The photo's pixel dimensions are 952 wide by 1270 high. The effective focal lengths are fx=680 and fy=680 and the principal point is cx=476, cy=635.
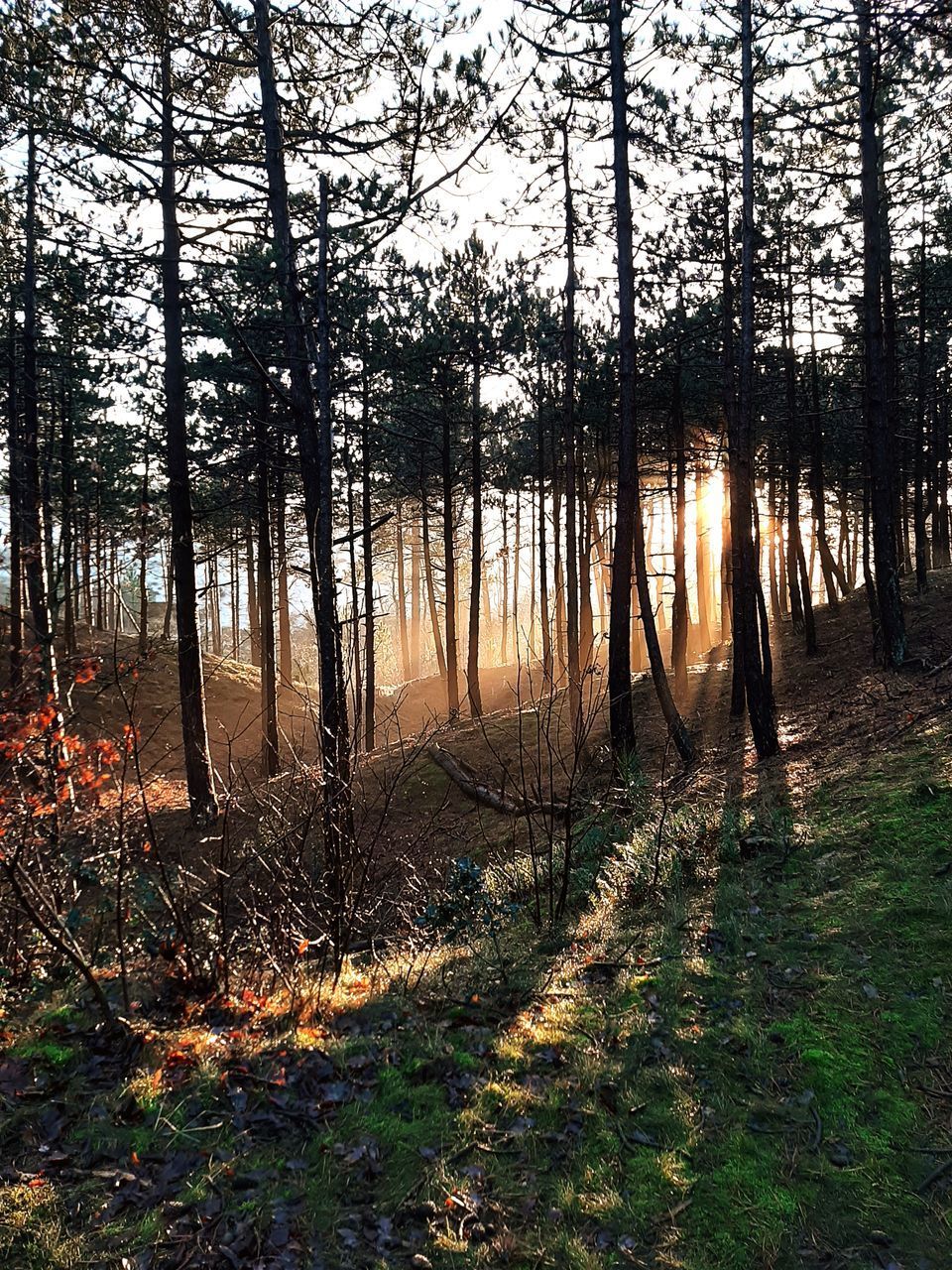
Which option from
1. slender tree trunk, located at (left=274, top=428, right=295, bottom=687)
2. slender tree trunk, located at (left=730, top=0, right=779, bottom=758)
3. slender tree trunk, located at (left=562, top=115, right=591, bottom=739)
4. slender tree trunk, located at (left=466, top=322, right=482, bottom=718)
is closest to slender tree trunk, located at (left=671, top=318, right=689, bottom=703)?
slender tree trunk, located at (left=562, top=115, right=591, bottom=739)

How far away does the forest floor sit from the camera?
283 centimetres

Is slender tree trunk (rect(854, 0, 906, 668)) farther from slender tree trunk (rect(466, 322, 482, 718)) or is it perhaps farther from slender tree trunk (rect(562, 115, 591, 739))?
slender tree trunk (rect(466, 322, 482, 718))

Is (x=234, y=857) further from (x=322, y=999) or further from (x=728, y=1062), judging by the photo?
(x=728, y=1062)

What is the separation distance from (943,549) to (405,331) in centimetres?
2153

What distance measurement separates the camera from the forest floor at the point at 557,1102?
2.83 meters

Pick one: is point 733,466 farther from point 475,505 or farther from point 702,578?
point 702,578

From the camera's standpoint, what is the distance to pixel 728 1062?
383 cm

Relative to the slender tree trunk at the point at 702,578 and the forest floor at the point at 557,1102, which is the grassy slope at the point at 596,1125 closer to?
the forest floor at the point at 557,1102

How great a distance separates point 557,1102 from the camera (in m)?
3.61

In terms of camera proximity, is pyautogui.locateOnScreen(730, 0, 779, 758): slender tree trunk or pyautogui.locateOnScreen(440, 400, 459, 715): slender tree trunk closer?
pyautogui.locateOnScreen(730, 0, 779, 758): slender tree trunk

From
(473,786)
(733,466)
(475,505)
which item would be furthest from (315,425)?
(475,505)

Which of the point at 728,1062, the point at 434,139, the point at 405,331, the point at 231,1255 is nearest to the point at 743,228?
the point at 434,139

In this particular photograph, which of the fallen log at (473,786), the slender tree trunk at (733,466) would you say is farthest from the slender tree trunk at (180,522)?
the slender tree trunk at (733,466)

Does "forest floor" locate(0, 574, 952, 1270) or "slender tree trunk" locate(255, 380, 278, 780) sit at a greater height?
"slender tree trunk" locate(255, 380, 278, 780)
